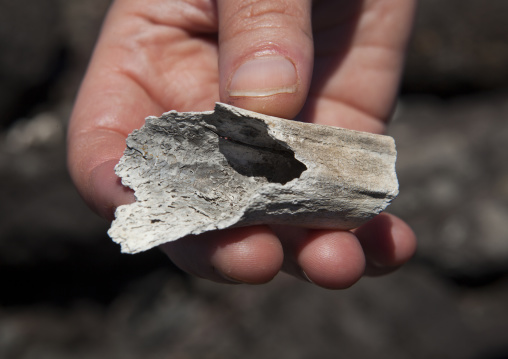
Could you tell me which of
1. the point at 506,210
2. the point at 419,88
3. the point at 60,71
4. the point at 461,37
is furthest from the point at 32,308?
the point at 461,37

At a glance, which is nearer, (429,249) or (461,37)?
(429,249)

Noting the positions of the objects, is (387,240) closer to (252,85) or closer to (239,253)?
(239,253)

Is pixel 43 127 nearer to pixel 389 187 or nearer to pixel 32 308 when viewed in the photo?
pixel 32 308

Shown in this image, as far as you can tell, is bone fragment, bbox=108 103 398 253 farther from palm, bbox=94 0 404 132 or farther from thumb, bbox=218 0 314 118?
palm, bbox=94 0 404 132

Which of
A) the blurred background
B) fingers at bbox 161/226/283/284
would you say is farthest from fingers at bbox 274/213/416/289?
the blurred background

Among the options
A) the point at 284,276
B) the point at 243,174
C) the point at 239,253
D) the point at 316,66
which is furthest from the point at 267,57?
the point at 284,276

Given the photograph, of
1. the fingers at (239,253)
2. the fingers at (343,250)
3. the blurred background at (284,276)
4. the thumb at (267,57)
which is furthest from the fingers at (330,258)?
the blurred background at (284,276)

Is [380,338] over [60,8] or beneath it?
beneath
